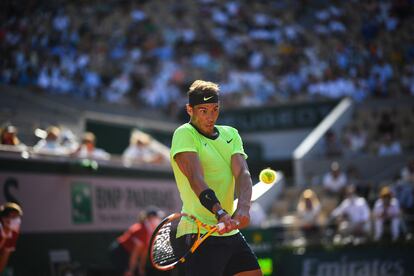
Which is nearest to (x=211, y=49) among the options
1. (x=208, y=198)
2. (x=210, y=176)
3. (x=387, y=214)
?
(x=387, y=214)

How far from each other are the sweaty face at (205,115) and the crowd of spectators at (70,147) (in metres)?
6.84

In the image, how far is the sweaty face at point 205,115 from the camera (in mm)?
5266

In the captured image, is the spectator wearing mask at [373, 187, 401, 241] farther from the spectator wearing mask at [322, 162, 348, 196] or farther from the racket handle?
the racket handle

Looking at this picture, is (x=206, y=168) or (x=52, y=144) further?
(x=52, y=144)

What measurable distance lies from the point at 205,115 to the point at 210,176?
1.47 ft

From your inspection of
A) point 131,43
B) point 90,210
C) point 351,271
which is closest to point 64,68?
point 131,43

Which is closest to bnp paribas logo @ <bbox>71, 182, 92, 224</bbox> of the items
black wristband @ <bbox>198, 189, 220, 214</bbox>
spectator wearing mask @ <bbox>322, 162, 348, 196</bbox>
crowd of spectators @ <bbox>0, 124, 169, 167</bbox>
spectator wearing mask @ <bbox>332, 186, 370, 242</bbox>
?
crowd of spectators @ <bbox>0, 124, 169, 167</bbox>

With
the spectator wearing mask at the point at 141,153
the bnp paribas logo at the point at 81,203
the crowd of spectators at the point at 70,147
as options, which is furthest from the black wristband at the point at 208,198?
the spectator wearing mask at the point at 141,153

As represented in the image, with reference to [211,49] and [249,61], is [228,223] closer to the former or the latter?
[249,61]

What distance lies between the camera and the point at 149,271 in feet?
45.5

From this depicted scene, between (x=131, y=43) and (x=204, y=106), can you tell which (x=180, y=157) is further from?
(x=131, y=43)

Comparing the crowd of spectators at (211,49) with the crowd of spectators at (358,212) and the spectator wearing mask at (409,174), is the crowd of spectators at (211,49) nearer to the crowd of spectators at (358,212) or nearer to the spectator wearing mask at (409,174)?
the crowd of spectators at (358,212)

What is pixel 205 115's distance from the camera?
528 centimetres

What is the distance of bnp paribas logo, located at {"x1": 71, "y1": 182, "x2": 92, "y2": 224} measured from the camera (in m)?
12.9
